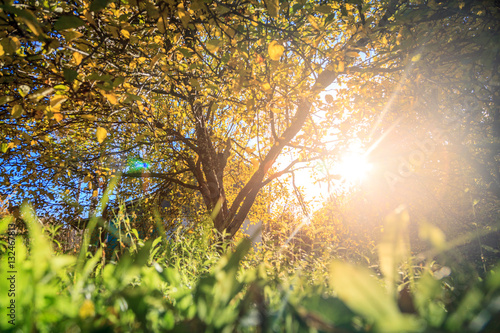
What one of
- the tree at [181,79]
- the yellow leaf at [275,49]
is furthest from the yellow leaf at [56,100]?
the yellow leaf at [275,49]

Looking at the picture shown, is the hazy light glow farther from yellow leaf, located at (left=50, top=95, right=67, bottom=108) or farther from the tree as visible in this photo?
yellow leaf, located at (left=50, top=95, right=67, bottom=108)

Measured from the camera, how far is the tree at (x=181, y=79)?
203 centimetres

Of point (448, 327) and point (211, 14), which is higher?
point (211, 14)

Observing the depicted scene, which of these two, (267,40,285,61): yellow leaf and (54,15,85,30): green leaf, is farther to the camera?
(267,40,285,61): yellow leaf

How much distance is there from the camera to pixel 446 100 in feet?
19.4

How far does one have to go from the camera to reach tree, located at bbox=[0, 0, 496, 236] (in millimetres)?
2026

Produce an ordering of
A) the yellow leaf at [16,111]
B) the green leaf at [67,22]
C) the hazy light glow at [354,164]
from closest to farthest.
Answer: the green leaf at [67,22]
the yellow leaf at [16,111]
the hazy light glow at [354,164]

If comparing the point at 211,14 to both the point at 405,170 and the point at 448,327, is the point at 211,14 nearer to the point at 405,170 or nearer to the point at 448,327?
the point at 448,327

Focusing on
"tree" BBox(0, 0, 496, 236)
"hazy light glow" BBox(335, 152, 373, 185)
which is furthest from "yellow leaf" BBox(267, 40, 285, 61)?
"hazy light glow" BBox(335, 152, 373, 185)

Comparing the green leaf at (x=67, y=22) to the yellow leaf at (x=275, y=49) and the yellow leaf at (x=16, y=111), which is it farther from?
the yellow leaf at (x=275, y=49)

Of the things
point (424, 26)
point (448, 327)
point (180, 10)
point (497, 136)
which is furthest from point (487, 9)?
point (448, 327)

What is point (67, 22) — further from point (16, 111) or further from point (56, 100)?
point (16, 111)

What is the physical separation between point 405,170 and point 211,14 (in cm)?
549

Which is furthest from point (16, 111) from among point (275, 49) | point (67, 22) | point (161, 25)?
point (275, 49)
